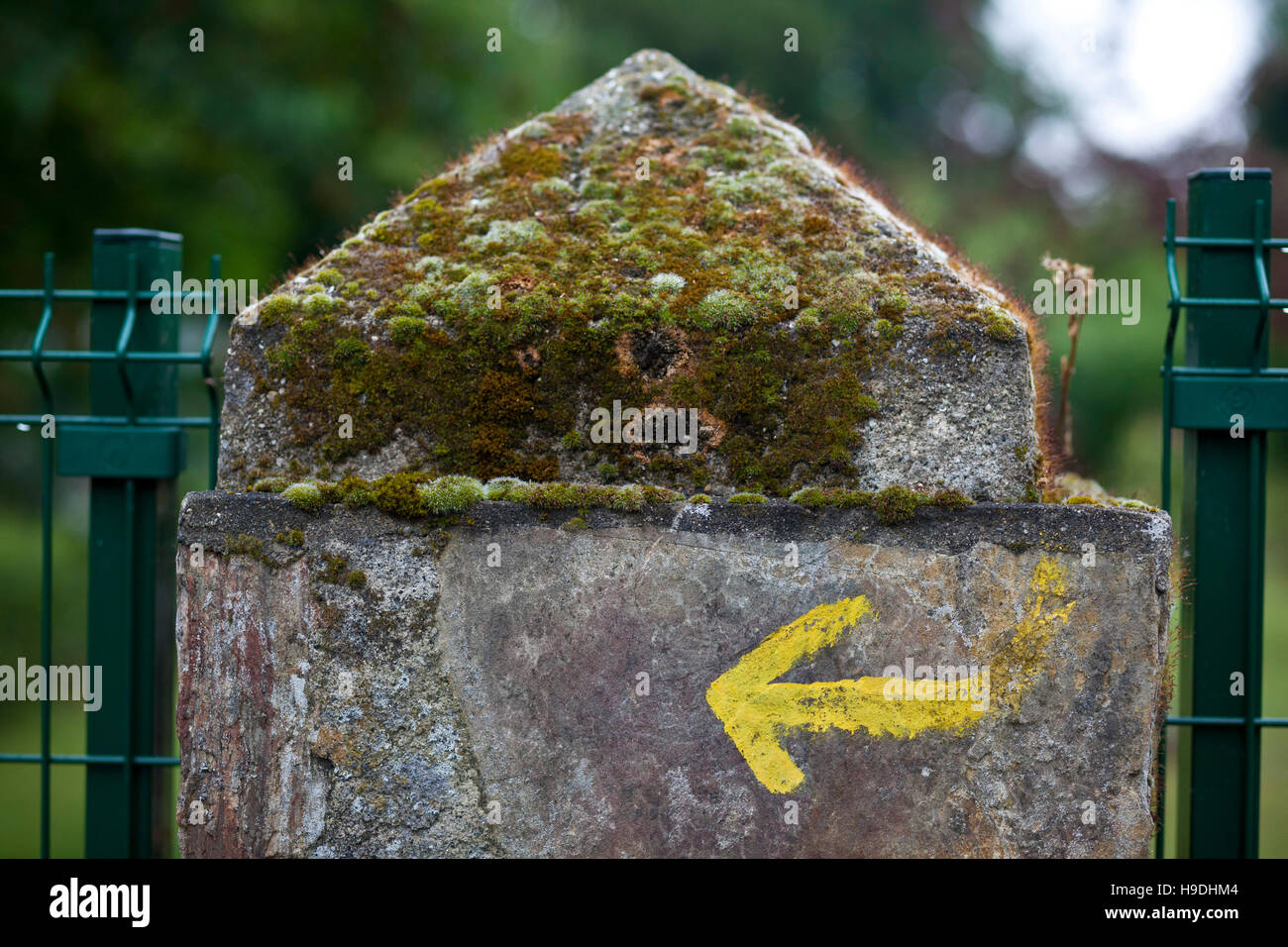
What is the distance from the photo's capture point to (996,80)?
14.0 meters

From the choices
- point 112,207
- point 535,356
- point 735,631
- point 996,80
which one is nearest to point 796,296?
point 535,356

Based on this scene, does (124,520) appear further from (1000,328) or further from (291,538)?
(1000,328)

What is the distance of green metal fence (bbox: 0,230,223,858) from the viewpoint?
2.41 m

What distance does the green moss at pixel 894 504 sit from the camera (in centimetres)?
179

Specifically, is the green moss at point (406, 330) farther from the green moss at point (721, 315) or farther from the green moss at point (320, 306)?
the green moss at point (721, 315)

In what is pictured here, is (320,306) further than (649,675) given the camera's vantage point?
Yes

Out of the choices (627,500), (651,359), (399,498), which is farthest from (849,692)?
(399,498)

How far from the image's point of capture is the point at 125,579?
2.46m

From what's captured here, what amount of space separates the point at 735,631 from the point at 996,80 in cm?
1434

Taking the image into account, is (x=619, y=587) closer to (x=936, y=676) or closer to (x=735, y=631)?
(x=735, y=631)

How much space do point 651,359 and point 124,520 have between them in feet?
4.72

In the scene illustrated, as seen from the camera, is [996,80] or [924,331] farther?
[996,80]

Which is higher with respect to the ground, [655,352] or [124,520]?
[655,352]

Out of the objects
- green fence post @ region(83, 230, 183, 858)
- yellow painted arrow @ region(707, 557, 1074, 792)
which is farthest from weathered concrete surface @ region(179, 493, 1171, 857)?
green fence post @ region(83, 230, 183, 858)
